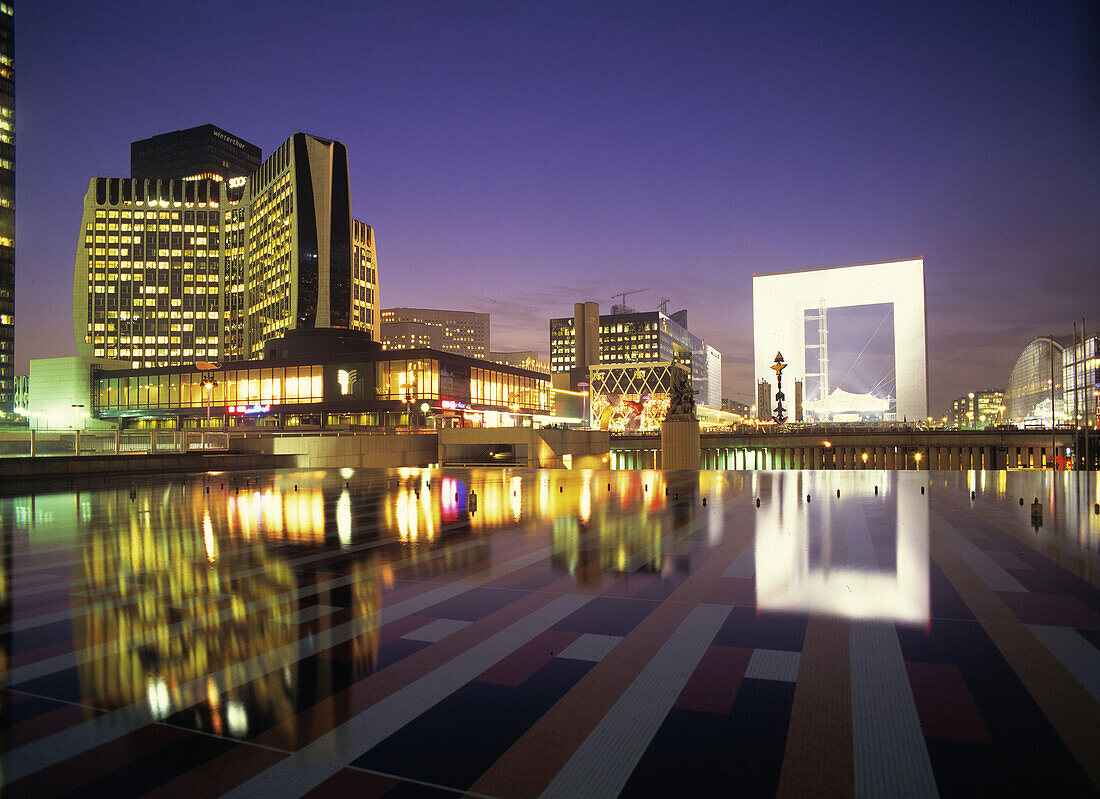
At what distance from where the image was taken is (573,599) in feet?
31.7

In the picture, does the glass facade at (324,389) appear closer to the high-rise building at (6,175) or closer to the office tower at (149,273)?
the high-rise building at (6,175)

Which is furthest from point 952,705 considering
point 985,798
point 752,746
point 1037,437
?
point 1037,437

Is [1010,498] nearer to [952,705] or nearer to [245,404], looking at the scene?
[952,705]

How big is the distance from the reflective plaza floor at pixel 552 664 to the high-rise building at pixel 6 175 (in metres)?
170

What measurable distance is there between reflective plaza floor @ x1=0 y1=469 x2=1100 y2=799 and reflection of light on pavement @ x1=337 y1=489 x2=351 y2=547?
20cm

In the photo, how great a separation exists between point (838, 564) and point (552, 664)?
7224 mm

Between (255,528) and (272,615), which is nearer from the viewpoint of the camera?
(272,615)

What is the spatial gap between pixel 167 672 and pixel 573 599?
511 cm

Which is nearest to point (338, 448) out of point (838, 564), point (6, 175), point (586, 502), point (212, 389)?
point (586, 502)

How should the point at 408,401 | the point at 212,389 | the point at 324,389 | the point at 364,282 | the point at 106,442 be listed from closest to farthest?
1. the point at 106,442
2. the point at 408,401
3. the point at 324,389
4. the point at 212,389
5. the point at 364,282

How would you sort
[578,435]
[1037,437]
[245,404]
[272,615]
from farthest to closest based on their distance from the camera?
[245,404]
[1037,437]
[578,435]
[272,615]

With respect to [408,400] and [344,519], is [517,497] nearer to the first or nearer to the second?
[344,519]

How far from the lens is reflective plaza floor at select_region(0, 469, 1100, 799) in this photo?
187 inches

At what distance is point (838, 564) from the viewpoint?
12008 millimetres
